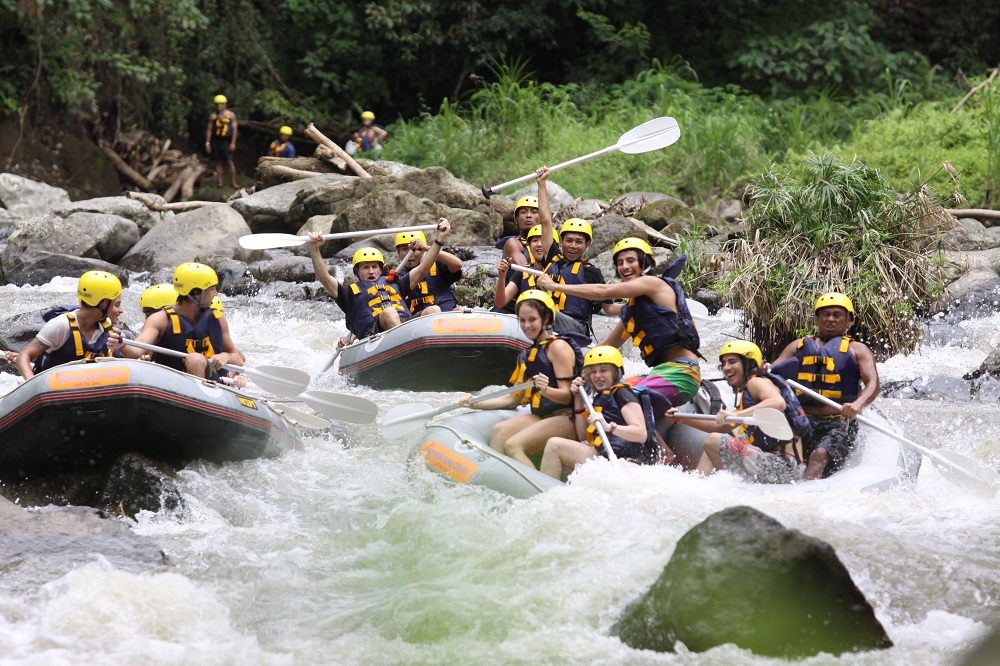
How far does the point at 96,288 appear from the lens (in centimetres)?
546

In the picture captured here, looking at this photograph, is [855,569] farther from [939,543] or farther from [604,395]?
[604,395]

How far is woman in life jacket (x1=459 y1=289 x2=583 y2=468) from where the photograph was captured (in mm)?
5266

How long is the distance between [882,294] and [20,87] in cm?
1391

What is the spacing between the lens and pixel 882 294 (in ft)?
26.6

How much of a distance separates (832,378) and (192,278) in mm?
3473

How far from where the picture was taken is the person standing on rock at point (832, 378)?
5324 mm

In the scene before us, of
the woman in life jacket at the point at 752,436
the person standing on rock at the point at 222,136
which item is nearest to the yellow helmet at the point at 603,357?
the woman in life jacket at the point at 752,436

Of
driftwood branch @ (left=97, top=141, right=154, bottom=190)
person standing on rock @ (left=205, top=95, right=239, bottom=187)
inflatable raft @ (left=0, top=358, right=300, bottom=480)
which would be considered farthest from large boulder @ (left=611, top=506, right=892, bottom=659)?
driftwood branch @ (left=97, top=141, right=154, bottom=190)

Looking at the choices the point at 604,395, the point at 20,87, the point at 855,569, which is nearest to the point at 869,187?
the point at 604,395

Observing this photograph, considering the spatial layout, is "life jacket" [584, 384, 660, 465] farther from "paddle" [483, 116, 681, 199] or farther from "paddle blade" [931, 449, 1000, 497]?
"paddle" [483, 116, 681, 199]

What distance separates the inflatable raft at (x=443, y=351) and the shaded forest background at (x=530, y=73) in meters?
6.76

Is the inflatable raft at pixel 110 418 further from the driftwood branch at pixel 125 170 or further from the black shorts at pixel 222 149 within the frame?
the driftwood branch at pixel 125 170

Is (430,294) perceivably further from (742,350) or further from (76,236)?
(76,236)

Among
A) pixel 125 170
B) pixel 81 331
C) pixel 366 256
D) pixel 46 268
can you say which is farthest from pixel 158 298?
pixel 125 170
